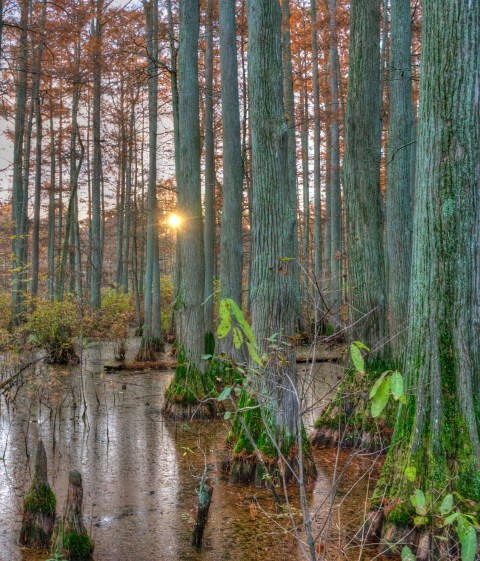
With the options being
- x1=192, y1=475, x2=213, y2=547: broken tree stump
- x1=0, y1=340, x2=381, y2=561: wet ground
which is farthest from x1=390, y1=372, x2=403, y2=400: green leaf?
x1=192, y1=475, x2=213, y2=547: broken tree stump

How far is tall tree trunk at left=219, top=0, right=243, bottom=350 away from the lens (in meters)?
9.73

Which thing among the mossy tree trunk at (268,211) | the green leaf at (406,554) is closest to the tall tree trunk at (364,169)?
the mossy tree trunk at (268,211)

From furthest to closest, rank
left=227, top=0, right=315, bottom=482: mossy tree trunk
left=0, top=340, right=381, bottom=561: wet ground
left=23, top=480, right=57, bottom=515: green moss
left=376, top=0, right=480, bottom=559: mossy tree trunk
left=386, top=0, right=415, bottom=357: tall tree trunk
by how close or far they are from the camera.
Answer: left=386, top=0, right=415, bottom=357: tall tree trunk
left=227, top=0, right=315, bottom=482: mossy tree trunk
left=23, top=480, right=57, bottom=515: green moss
left=0, top=340, right=381, bottom=561: wet ground
left=376, top=0, right=480, bottom=559: mossy tree trunk

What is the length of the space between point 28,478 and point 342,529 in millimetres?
2982

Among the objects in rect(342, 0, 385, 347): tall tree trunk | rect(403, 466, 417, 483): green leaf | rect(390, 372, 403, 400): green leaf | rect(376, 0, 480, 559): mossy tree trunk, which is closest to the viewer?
rect(390, 372, 403, 400): green leaf

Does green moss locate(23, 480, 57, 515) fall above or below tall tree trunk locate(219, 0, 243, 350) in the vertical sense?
below

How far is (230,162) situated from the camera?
32.1 ft

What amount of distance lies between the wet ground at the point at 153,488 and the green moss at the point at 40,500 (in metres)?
0.27

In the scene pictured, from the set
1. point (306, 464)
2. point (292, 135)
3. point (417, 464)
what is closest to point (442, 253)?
point (417, 464)

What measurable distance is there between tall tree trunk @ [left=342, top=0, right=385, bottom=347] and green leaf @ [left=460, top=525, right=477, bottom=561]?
4909mm

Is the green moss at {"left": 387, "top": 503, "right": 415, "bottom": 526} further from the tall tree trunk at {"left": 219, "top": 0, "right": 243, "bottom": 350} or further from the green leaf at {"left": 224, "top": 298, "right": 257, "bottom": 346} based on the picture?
the tall tree trunk at {"left": 219, "top": 0, "right": 243, "bottom": 350}

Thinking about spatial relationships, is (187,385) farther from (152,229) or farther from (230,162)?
(152,229)

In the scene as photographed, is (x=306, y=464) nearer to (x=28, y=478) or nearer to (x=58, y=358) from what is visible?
(x=28, y=478)

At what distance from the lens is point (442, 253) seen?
4051mm
